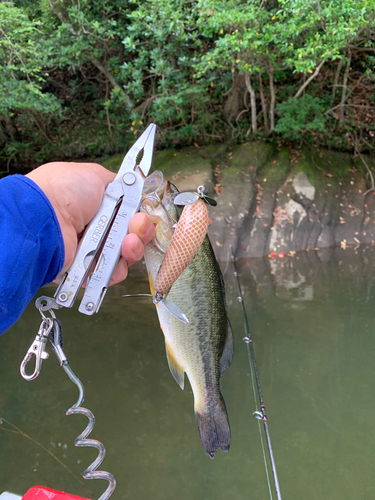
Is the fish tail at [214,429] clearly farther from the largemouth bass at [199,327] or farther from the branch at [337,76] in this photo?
the branch at [337,76]

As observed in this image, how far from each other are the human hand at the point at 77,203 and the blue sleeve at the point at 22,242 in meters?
0.20

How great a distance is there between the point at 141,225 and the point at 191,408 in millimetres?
2970

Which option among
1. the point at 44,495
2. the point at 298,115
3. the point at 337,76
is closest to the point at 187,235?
the point at 44,495

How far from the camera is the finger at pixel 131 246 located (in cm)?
149

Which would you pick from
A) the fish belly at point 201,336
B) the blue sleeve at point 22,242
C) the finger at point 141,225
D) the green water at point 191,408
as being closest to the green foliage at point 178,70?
the green water at point 191,408

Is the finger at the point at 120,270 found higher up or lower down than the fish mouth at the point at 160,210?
lower down

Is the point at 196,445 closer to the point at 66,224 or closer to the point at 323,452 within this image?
the point at 323,452

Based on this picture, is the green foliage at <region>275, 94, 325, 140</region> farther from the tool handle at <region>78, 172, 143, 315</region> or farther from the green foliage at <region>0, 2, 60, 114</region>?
the tool handle at <region>78, 172, 143, 315</region>

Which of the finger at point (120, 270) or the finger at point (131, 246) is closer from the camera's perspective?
the finger at point (131, 246)

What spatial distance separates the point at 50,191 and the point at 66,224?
0.49 ft

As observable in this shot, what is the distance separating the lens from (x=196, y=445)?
349 centimetres

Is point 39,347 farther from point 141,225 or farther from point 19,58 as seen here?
point 19,58

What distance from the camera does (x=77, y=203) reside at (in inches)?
63.6

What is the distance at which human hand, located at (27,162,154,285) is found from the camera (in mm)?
1503
